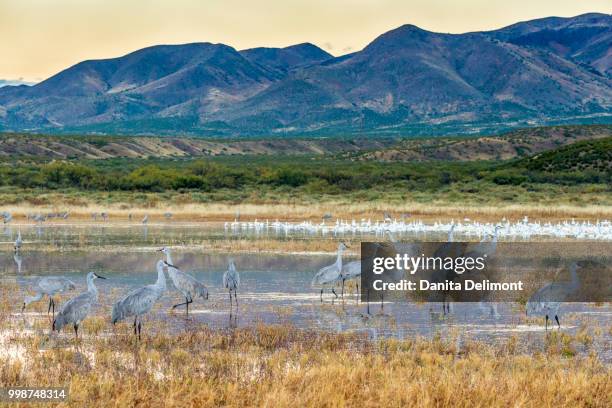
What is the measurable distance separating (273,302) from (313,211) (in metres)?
32.8

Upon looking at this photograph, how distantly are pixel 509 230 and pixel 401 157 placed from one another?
8749cm

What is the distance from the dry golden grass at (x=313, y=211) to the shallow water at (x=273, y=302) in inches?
672

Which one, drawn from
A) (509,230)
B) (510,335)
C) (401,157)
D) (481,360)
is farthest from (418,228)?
(401,157)

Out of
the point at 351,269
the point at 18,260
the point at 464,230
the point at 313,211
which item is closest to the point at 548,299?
the point at 351,269

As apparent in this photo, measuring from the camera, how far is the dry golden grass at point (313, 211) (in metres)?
48.9

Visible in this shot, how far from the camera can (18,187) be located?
67.0 metres

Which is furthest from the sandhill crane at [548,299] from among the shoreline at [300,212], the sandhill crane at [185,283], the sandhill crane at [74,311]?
the shoreline at [300,212]

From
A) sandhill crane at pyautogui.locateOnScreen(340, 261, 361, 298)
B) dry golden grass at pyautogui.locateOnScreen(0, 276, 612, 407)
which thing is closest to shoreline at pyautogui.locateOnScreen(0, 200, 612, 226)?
sandhill crane at pyautogui.locateOnScreen(340, 261, 361, 298)

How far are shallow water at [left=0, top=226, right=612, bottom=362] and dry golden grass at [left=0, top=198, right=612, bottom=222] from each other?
17069mm

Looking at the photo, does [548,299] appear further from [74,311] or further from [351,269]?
[74,311]

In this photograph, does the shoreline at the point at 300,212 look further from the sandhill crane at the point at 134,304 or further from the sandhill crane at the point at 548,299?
the sandhill crane at the point at 548,299

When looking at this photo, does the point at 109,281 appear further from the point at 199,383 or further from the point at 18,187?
the point at 18,187

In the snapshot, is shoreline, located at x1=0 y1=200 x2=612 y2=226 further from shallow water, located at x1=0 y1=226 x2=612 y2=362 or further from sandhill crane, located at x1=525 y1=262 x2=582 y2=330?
sandhill crane, located at x1=525 y1=262 x2=582 y2=330

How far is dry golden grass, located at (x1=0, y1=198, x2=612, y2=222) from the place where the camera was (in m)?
48.9
